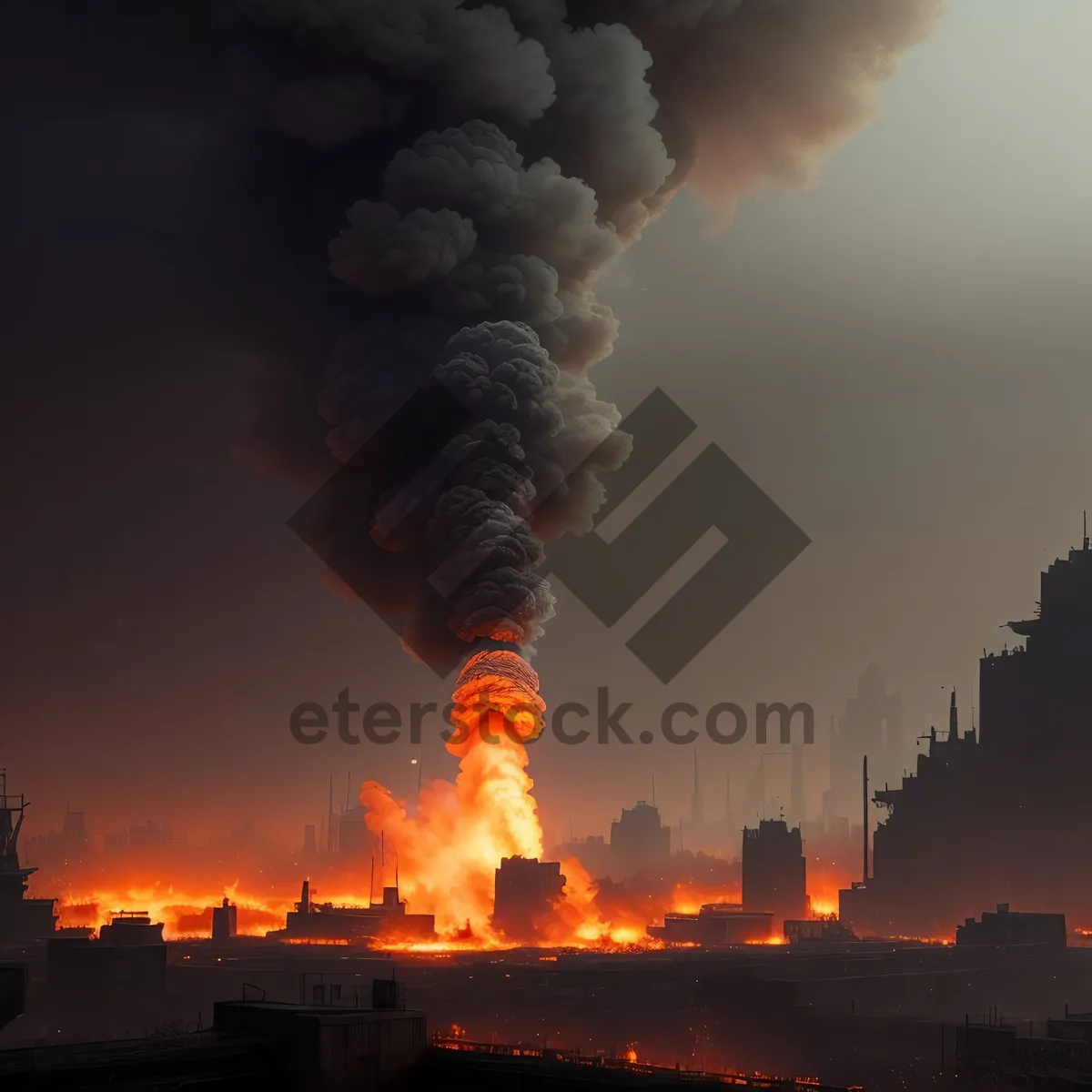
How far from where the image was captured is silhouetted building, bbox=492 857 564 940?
144 meters

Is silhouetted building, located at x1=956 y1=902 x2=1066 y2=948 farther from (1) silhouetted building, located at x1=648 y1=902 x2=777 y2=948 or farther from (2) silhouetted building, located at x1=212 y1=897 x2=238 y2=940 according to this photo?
(2) silhouetted building, located at x1=212 y1=897 x2=238 y2=940

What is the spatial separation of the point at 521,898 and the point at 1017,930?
2298 inches

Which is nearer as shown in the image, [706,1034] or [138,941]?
[706,1034]

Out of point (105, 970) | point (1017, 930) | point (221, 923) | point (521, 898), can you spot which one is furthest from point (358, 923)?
point (1017, 930)

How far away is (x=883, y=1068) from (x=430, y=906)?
190 feet

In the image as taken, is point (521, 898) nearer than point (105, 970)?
No

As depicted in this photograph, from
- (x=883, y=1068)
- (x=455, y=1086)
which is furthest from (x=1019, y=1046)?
(x=455, y=1086)

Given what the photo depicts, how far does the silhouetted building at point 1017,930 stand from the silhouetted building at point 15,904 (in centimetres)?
10191

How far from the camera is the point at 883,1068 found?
109188 mm

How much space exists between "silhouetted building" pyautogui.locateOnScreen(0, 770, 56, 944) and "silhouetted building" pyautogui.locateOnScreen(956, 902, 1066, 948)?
334ft

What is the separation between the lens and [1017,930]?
548ft

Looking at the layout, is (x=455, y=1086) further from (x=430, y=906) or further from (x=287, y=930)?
(x=287, y=930)

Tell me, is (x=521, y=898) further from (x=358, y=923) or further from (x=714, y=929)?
(x=714, y=929)

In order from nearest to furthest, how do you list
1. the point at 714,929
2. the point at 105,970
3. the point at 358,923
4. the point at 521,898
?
1. the point at 105,970
2. the point at 521,898
3. the point at 358,923
4. the point at 714,929
